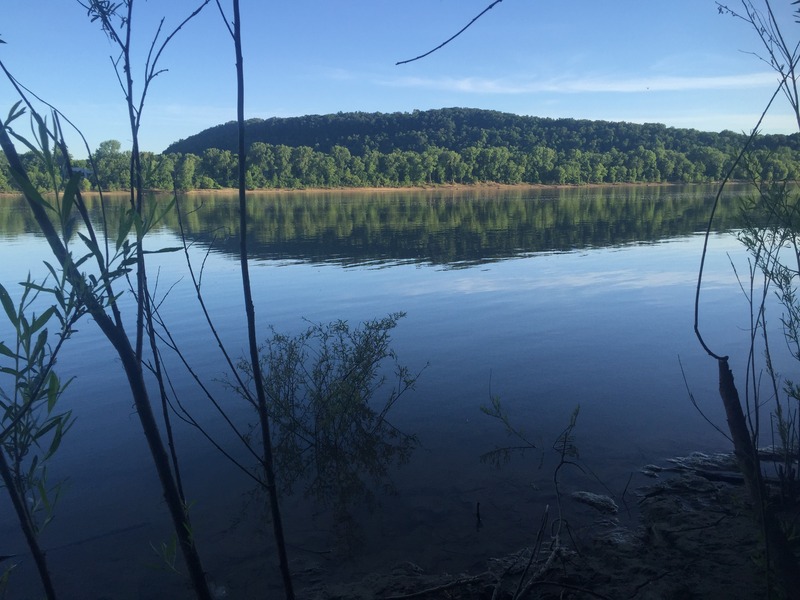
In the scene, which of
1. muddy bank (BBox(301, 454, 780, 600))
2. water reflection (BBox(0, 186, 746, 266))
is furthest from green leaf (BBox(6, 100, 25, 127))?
water reflection (BBox(0, 186, 746, 266))

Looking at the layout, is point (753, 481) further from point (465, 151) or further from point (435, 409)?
point (465, 151)

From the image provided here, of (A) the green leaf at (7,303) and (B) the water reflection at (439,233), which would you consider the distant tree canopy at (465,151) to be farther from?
(A) the green leaf at (7,303)

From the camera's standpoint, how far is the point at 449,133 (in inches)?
6437

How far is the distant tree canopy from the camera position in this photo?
401 feet

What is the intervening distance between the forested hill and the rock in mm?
138651

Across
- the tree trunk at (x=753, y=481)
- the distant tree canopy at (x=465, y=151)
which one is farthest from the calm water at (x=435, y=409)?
the distant tree canopy at (x=465, y=151)

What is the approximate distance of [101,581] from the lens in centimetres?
524

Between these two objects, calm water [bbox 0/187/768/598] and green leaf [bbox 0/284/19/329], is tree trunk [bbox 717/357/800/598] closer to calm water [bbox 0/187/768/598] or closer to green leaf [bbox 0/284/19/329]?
calm water [bbox 0/187/768/598]

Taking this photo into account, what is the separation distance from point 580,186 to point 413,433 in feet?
421

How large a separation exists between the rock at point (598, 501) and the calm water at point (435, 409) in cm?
17

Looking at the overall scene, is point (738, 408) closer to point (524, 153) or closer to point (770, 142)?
point (770, 142)

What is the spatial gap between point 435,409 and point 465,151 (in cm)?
13859

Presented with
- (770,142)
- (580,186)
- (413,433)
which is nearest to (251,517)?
(413,433)

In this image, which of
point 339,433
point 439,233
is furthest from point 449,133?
point 339,433
